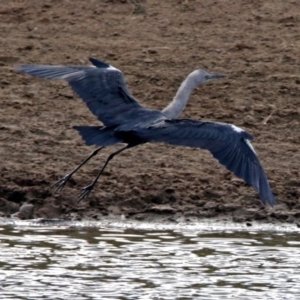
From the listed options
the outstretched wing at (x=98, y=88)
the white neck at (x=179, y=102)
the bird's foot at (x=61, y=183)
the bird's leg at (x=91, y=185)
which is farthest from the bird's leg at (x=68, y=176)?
the white neck at (x=179, y=102)

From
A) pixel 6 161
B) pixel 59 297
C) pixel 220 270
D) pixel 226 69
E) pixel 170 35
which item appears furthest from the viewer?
pixel 170 35

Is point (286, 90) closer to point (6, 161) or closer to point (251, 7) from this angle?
point (251, 7)

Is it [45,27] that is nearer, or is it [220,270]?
[220,270]

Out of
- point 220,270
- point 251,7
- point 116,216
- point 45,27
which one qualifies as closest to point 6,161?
point 116,216

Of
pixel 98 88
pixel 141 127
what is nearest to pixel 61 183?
pixel 98 88

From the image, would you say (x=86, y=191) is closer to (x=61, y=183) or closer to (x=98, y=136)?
(x=61, y=183)

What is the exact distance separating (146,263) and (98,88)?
1416 mm

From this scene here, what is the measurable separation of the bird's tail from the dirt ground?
1.39 m

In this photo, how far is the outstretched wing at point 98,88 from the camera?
8.80 metres

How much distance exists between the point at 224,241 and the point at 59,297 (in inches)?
76.5

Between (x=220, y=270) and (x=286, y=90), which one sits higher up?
(x=286, y=90)

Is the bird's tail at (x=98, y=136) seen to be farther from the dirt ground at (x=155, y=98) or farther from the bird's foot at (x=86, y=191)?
the dirt ground at (x=155, y=98)

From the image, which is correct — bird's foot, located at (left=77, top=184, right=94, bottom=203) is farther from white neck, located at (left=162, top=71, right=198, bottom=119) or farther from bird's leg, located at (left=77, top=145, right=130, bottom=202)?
white neck, located at (left=162, top=71, right=198, bottom=119)

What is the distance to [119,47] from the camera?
1339 cm
